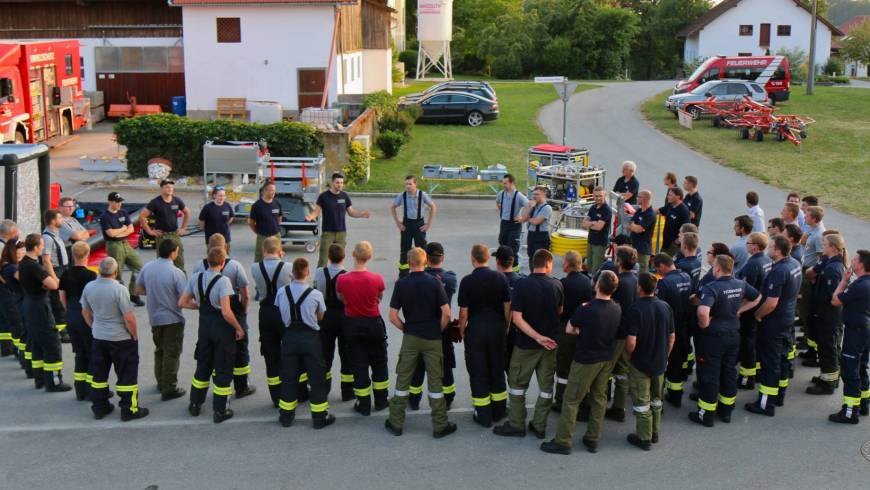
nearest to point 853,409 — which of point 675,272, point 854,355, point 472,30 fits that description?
point 854,355

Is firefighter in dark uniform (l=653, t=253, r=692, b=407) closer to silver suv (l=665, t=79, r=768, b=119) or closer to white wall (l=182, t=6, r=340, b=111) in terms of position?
white wall (l=182, t=6, r=340, b=111)

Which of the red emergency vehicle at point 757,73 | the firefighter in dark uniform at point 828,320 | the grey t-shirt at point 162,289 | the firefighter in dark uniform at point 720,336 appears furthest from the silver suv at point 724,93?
the grey t-shirt at point 162,289

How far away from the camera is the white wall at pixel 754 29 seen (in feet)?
204

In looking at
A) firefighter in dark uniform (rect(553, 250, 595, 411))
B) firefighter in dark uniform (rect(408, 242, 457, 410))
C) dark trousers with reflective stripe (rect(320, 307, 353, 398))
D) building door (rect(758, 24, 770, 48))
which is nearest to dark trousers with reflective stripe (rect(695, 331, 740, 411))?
firefighter in dark uniform (rect(553, 250, 595, 411))

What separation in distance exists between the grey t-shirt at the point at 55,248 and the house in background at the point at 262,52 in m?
18.4

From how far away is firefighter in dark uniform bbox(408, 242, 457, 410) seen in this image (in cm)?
832

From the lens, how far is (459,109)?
105 feet

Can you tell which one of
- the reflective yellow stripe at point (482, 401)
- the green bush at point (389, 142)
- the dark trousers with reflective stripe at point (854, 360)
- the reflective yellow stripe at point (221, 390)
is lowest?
the reflective yellow stripe at point (482, 401)

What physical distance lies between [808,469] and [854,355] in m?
1.49

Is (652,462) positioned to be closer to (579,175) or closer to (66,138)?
(579,175)

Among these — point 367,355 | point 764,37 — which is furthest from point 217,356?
point 764,37

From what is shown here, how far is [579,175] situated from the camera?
15.5 m

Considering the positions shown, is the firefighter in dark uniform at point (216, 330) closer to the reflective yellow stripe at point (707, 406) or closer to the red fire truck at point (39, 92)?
the reflective yellow stripe at point (707, 406)

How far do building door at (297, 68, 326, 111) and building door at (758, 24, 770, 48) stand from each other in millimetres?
44751
